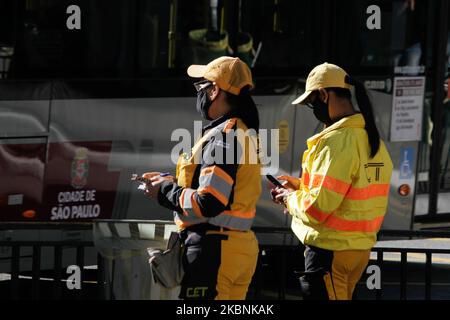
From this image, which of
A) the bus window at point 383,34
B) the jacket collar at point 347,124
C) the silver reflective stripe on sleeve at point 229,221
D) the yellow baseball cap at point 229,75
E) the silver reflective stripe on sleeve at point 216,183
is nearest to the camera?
the silver reflective stripe on sleeve at point 216,183

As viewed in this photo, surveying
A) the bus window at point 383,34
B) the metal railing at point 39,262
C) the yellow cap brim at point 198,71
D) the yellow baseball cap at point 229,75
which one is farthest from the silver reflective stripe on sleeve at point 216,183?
the bus window at point 383,34

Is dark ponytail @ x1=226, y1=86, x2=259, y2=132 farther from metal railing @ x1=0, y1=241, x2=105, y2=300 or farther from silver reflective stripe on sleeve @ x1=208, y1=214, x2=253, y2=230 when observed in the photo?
metal railing @ x1=0, y1=241, x2=105, y2=300

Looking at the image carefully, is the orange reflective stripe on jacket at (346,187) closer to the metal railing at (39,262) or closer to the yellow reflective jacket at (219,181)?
the yellow reflective jacket at (219,181)

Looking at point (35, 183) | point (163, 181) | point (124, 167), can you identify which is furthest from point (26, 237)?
point (163, 181)

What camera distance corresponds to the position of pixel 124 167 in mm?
9328

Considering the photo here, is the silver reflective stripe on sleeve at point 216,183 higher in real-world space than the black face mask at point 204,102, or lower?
lower

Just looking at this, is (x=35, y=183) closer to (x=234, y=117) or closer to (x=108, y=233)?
(x=108, y=233)

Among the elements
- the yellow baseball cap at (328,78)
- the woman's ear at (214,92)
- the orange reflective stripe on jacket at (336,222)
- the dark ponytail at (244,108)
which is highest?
the yellow baseball cap at (328,78)

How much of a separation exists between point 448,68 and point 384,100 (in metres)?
0.76

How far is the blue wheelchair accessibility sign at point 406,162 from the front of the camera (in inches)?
395

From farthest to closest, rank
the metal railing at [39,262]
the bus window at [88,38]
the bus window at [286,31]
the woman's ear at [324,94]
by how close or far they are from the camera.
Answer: the bus window at [286,31]
the bus window at [88,38]
the metal railing at [39,262]
the woman's ear at [324,94]

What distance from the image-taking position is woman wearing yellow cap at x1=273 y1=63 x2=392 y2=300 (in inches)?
214

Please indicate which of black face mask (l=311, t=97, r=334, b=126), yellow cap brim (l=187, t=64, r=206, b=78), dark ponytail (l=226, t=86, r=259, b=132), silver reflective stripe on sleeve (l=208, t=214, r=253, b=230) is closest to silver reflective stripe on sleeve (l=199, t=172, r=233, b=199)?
silver reflective stripe on sleeve (l=208, t=214, r=253, b=230)

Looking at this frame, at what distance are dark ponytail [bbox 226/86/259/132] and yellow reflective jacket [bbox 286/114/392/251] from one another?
38 cm
